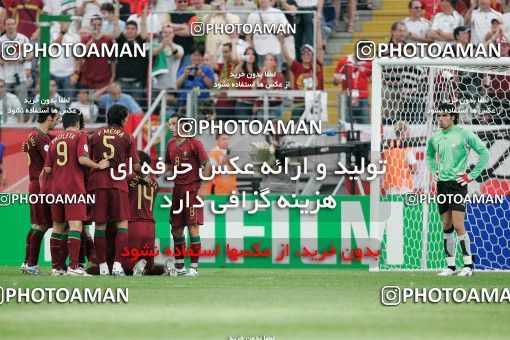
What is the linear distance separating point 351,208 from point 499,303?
7.31m

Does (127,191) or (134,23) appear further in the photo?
(134,23)

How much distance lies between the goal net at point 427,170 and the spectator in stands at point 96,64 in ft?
18.6

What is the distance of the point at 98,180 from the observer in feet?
51.8

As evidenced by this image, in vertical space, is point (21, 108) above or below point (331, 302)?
above

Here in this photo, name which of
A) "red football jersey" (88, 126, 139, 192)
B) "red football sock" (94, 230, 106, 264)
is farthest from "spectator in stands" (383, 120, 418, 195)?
"red football sock" (94, 230, 106, 264)

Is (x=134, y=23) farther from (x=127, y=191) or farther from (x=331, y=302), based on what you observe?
(x=331, y=302)

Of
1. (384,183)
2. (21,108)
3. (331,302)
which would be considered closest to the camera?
(331,302)

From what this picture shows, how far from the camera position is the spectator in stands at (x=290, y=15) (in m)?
22.1

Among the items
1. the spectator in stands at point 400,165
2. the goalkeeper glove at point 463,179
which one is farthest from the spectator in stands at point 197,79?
the goalkeeper glove at point 463,179

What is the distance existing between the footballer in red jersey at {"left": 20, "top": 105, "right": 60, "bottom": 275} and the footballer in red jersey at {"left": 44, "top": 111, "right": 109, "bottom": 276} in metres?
0.61

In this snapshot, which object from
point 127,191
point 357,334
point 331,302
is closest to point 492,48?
point 127,191

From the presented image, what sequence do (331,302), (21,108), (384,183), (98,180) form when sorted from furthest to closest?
(21,108)
(384,183)
(98,180)
(331,302)

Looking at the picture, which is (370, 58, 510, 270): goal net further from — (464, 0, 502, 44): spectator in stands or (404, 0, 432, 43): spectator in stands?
(404, 0, 432, 43): spectator in stands

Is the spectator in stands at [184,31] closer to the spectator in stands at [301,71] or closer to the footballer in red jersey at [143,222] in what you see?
the spectator in stands at [301,71]
